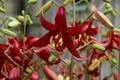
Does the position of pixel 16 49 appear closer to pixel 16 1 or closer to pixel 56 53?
pixel 56 53

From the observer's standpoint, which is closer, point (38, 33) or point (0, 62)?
point (0, 62)

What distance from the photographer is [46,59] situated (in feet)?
2.89

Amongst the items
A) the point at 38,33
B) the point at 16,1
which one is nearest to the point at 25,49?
the point at 38,33

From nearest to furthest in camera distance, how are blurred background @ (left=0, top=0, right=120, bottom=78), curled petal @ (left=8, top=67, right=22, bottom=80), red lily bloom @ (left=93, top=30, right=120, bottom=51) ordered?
curled petal @ (left=8, top=67, right=22, bottom=80) → red lily bloom @ (left=93, top=30, right=120, bottom=51) → blurred background @ (left=0, top=0, right=120, bottom=78)

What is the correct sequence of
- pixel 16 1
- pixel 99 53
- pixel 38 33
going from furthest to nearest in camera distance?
pixel 16 1
pixel 38 33
pixel 99 53

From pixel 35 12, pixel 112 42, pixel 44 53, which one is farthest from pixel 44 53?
pixel 35 12

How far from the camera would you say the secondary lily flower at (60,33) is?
0.89m

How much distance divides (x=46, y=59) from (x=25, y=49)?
0.27 feet

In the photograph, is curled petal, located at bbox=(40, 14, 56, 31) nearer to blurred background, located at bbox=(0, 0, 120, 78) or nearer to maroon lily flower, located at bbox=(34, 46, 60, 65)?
maroon lily flower, located at bbox=(34, 46, 60, 65)

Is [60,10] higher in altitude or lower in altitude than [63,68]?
higher

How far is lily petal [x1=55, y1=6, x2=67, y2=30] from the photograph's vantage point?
0.89 metres

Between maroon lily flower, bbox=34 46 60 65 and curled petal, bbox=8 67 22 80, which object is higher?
maroon lily flower, bbox=34 46 60 65

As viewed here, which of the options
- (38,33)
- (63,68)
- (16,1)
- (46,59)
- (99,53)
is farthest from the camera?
(16,1)

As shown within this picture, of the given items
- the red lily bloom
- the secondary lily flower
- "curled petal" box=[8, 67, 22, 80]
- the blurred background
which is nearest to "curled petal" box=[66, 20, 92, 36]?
the secondary lily flower
